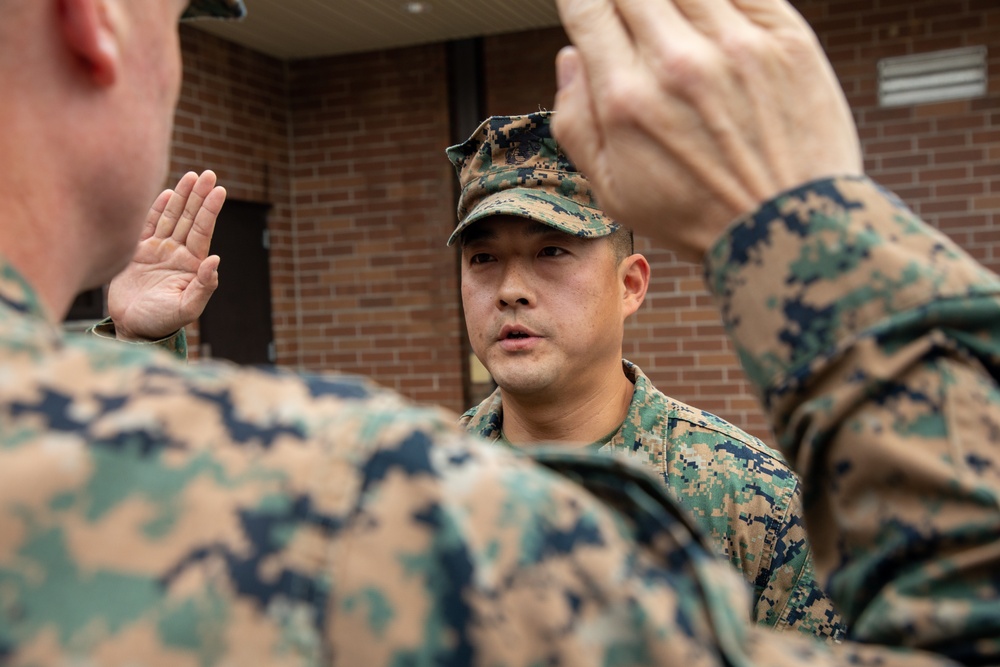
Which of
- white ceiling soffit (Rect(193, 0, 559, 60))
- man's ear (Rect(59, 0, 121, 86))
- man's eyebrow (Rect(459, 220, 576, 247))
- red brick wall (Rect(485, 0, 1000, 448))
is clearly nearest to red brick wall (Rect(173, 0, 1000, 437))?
red brick wall (Rect(485, 0, 1000, 448))

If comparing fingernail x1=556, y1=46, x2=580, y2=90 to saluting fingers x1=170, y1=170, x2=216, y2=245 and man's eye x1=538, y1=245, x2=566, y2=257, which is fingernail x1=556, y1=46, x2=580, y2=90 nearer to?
saluting fingers x1=170, y1=170, x2=216, y2=245

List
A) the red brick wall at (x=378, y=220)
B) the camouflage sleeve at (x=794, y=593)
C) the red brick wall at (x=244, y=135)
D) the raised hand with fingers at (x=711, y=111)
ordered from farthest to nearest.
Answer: the red brick wall at (x=378, y=220), the red brick wall at (x=244, y=135), the camouflage sleeve at (x=794, y=593), the raised hand with fingers at (x=711, y=111)

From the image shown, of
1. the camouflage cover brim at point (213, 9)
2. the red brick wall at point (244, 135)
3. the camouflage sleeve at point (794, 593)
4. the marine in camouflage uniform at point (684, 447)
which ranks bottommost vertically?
the camouflage sleeve at point (794, 593)

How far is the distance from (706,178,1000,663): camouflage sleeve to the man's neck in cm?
146

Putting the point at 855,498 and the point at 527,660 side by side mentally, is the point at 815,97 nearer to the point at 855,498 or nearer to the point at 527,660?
the point at 855,498

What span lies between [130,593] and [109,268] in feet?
1.40

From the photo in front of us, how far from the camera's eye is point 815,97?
95cm

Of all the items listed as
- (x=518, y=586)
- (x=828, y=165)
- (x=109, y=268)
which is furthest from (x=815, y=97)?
(x=109, y=268)

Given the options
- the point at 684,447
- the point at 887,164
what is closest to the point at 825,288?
the point at 684,447

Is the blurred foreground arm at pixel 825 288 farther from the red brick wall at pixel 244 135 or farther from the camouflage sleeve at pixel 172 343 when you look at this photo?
the red brick wall at pixel 244 135

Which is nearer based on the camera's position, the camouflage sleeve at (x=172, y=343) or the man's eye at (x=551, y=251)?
the camouflage sleeve at (x=172, y=343)

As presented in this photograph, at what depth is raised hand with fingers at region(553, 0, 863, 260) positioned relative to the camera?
93cm

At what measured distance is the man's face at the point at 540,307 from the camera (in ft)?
7.74

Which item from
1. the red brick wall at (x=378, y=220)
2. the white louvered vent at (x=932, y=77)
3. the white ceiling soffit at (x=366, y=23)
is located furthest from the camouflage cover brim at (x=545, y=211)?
the red brick wall at (x=378, y=220)
